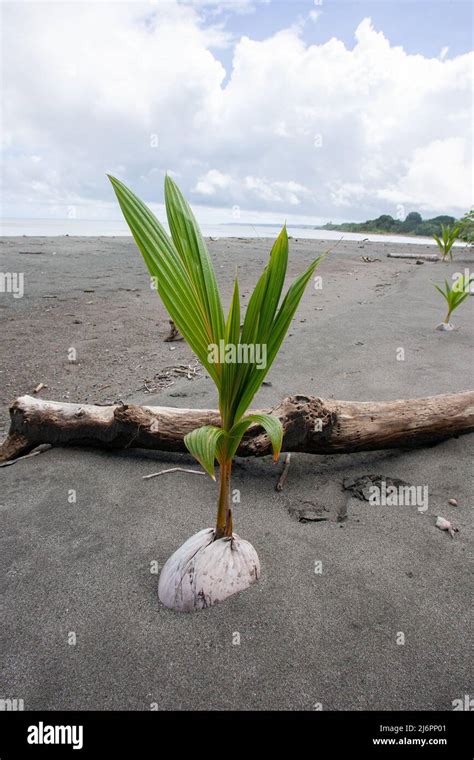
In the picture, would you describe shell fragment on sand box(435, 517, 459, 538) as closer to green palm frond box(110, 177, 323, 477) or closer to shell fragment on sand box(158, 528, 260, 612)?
shell fragment on sand box(158, 528, 260, 612)

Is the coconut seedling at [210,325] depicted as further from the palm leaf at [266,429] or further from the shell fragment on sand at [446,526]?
the shell fragment on sand at [446,526]

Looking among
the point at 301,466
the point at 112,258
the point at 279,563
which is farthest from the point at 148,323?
the point at 112,258

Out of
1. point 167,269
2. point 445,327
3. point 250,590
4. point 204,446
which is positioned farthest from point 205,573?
point 445,327

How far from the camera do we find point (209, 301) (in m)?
1.35

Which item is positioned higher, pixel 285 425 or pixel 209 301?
pixel 209 301

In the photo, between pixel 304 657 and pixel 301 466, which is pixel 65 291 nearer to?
pixel 301 466

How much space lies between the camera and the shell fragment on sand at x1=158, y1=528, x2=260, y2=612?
58.1 inches

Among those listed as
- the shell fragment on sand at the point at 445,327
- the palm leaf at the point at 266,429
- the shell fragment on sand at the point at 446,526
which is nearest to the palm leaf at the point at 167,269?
the palm leaf at the point at 266,429

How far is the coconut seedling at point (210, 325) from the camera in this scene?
1260mm

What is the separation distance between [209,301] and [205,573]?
0.88 metres

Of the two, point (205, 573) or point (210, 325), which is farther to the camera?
point (205, 573)

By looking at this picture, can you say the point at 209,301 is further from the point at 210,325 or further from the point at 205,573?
the point at 205,573

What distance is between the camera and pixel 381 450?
97.3 inches
